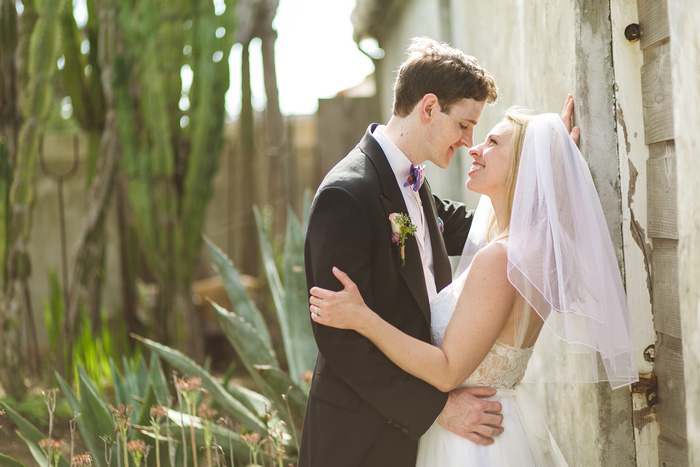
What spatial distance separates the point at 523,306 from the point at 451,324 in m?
0.22

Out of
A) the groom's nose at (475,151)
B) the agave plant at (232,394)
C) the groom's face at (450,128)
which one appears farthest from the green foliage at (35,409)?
the groom's nose at (475,151)

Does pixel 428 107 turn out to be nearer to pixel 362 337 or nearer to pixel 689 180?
pixel 362 337

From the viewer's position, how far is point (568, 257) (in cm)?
203

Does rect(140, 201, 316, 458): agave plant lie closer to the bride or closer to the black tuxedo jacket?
the black tuxedo jacket

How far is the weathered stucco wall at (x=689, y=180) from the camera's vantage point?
5.17 ft

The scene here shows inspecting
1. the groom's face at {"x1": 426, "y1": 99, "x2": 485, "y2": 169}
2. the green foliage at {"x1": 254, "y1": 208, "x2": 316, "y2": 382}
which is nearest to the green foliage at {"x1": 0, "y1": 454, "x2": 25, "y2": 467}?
the green foliage at {"x1": 254, "y1": 208, "x2": 316, "y2": 382}

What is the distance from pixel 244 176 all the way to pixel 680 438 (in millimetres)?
5358

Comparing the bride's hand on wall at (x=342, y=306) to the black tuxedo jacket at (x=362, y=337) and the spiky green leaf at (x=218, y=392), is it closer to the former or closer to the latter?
the black tuxedo jacket at (x=362, y=337)

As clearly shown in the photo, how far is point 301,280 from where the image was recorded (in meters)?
3.73

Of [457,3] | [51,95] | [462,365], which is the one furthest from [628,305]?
[51,95]

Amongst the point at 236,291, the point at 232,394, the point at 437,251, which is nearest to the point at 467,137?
the point at 437,251

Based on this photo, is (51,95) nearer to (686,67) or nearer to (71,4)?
(71,4)

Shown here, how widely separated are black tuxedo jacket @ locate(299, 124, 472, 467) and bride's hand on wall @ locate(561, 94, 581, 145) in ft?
1.91

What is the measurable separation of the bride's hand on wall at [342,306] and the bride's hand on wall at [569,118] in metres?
0.86
